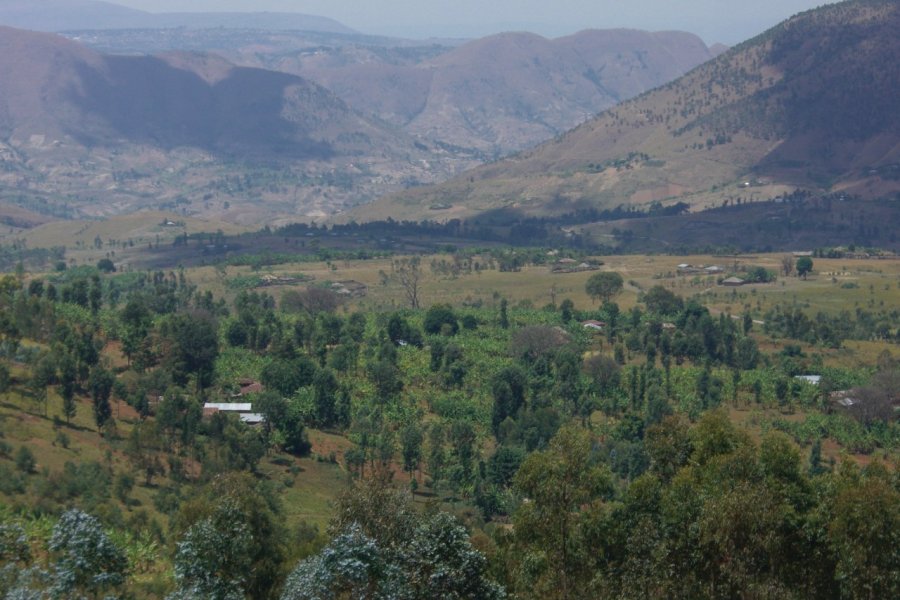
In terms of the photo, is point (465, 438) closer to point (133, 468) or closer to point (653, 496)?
point (133, 468)

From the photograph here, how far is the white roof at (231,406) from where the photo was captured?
82637mm

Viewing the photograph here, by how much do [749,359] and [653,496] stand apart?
67212mm

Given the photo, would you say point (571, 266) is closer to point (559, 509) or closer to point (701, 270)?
point (701, 270)

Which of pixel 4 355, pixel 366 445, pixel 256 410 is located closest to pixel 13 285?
pixel 4 355

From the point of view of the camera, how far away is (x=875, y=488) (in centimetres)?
3694

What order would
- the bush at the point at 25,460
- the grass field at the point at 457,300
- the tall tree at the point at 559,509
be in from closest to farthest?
the tall tree at the point at 559,509
the bush at the point at 25,460
the grass field at the point at 457,300

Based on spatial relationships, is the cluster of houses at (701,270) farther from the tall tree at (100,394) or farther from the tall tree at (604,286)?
the tall tree at (100,394)

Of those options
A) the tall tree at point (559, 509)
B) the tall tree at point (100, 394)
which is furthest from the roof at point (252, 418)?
the tall tree at point (559, 509)

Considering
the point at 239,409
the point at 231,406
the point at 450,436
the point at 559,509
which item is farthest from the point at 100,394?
the point at 559,509

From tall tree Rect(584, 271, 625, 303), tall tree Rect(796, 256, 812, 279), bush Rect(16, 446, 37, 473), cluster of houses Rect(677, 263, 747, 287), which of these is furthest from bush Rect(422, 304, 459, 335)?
bush Rect(16, 446, 37, 473)

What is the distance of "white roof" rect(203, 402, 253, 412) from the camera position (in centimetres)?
8264

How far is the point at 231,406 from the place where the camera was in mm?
83188

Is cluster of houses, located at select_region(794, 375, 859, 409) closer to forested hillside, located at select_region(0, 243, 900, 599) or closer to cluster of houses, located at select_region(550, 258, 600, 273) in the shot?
forested hillside, located at select_region(0, 243, 900, 599)

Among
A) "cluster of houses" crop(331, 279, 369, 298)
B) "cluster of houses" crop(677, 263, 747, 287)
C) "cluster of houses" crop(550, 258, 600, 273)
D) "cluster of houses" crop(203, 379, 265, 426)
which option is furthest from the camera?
"cluster of houses" crop(550, 258, 600, 273)
